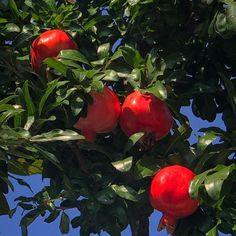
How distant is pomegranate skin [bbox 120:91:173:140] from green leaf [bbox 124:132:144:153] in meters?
0.05

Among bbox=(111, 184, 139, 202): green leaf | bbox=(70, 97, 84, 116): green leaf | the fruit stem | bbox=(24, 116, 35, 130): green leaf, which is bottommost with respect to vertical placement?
the fruit stem

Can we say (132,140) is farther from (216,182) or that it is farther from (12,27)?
(12,27)

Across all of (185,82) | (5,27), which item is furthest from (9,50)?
(185,82)

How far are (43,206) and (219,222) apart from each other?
2.85 ft

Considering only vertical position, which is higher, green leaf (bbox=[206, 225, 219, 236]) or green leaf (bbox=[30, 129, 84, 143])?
green leaf (bbox=[30, 129, 84, 143])

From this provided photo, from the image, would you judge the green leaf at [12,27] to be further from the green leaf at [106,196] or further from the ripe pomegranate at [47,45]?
the green leaf at [106,196]

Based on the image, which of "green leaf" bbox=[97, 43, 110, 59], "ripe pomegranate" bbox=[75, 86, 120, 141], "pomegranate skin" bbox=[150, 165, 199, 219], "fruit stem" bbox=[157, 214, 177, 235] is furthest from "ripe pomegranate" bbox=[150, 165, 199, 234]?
"green leaf" bbox=[97, 43, 110, 59]

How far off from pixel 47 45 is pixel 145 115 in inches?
20.6

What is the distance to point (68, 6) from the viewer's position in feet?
10.2

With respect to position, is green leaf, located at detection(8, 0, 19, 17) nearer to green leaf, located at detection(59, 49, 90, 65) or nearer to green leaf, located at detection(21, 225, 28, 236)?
green leaf, located at detection(59, 49, 90, 65)

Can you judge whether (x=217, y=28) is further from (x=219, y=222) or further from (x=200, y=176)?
(x=219, y=222)

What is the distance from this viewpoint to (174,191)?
2.60 meters

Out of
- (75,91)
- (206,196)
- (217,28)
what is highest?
(217,28)

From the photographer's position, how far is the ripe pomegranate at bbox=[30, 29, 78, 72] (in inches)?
112
